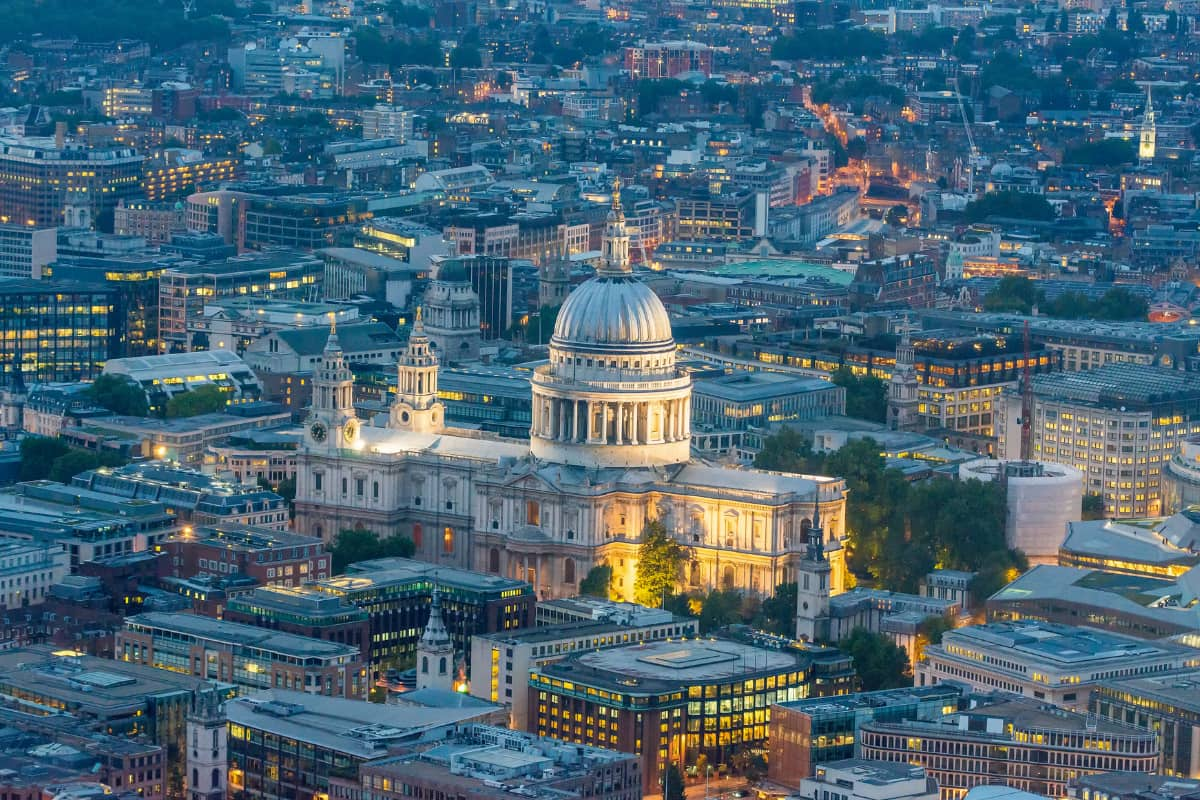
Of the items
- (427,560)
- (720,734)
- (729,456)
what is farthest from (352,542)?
(720,734)

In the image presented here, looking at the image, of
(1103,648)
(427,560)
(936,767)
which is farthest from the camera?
(427,560)

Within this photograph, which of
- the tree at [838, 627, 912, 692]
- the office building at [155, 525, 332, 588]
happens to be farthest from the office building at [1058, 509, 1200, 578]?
the office building at [155, 525, 332, 588]

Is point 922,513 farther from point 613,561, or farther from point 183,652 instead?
point 183,652

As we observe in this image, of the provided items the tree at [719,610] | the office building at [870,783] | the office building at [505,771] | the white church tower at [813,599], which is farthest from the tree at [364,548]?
the office building at [870,783]

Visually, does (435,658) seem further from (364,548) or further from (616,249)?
(616,249)

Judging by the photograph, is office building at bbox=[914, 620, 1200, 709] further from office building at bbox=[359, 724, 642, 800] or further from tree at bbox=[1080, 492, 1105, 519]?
tree at bbox=[1080, 492, 1105, 519]

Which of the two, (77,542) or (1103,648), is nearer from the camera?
(1103,648)
